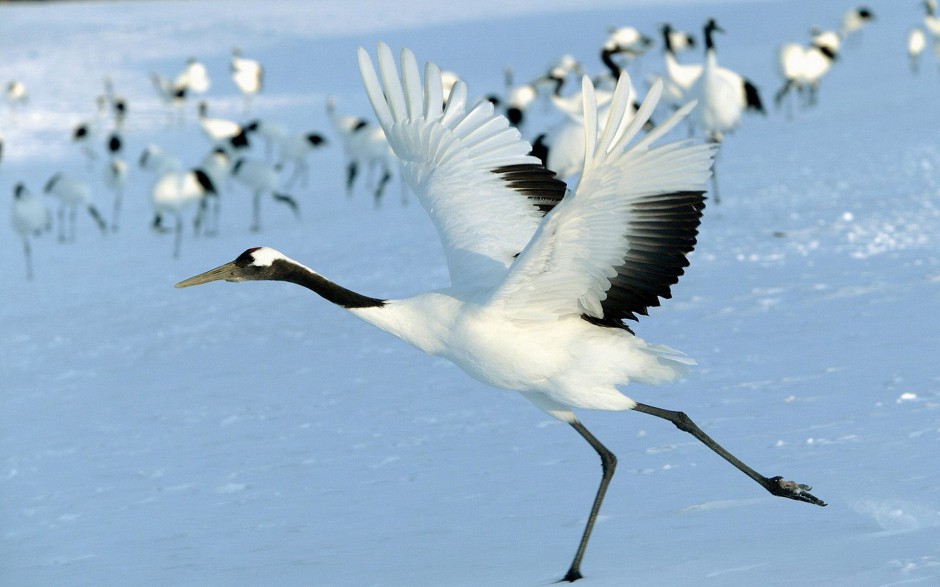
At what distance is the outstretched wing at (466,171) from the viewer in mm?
4684

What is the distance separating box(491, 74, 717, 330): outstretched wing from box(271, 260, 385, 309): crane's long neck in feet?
1.57

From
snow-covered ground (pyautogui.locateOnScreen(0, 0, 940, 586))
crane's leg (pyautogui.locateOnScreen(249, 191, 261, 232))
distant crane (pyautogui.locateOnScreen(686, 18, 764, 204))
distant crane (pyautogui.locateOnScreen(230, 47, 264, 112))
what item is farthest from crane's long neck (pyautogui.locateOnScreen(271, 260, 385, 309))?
distant crane (pyautogui.locateOnScreen(230, 47, 264, 112))

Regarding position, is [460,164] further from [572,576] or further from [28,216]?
[28,216]

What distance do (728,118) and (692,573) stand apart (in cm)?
921

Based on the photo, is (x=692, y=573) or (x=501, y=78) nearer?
(x=692, y=573)

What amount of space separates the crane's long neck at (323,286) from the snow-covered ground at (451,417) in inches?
36.0

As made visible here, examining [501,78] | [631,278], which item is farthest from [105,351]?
[501,78]

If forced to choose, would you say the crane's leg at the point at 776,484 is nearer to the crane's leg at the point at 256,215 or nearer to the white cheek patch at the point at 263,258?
the white cheek patch at the point at 263,258

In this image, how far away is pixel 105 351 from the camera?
9.69 metres

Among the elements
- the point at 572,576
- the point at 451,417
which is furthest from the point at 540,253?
the point at 451,417

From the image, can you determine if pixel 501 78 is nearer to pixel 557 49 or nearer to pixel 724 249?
pixel 557 49

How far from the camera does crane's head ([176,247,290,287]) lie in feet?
14.3

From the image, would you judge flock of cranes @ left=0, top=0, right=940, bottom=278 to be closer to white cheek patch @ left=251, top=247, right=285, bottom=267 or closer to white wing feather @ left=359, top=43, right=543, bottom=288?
white wing feather @ left=359, top=43, right=543, bottom=288

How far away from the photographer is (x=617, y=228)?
147 inches
